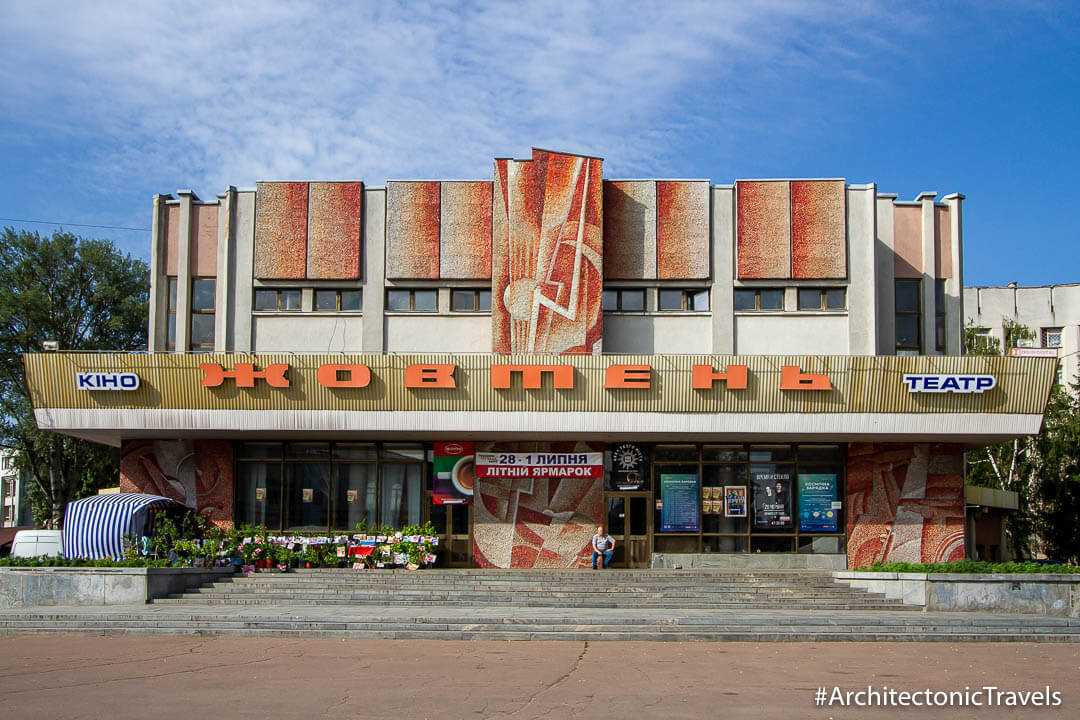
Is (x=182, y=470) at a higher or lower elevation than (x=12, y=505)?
higher

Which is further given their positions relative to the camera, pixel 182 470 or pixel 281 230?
pixel 281 230

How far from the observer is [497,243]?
28.4 metres

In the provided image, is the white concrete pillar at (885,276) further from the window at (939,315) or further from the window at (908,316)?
the window at (939,315)

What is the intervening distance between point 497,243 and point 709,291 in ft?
20.4

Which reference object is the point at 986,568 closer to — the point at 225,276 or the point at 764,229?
the point at 764,229

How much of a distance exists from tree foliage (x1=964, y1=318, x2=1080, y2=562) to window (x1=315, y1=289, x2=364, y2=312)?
84.9 ft

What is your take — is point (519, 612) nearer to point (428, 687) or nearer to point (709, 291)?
point (428, 687)

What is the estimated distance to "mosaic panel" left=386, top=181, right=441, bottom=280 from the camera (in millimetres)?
29297

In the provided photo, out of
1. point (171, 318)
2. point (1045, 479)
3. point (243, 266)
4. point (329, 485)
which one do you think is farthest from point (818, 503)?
point (1045, 479)

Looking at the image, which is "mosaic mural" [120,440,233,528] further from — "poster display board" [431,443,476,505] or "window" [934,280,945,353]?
"window" [934,280,945,353]

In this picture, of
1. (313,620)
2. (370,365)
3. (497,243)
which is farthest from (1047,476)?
(313,620)

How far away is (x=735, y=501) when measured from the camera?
28.8 meters

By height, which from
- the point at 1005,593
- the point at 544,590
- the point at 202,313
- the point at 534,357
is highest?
the point at 202,313

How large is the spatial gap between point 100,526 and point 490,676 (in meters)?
15.3
